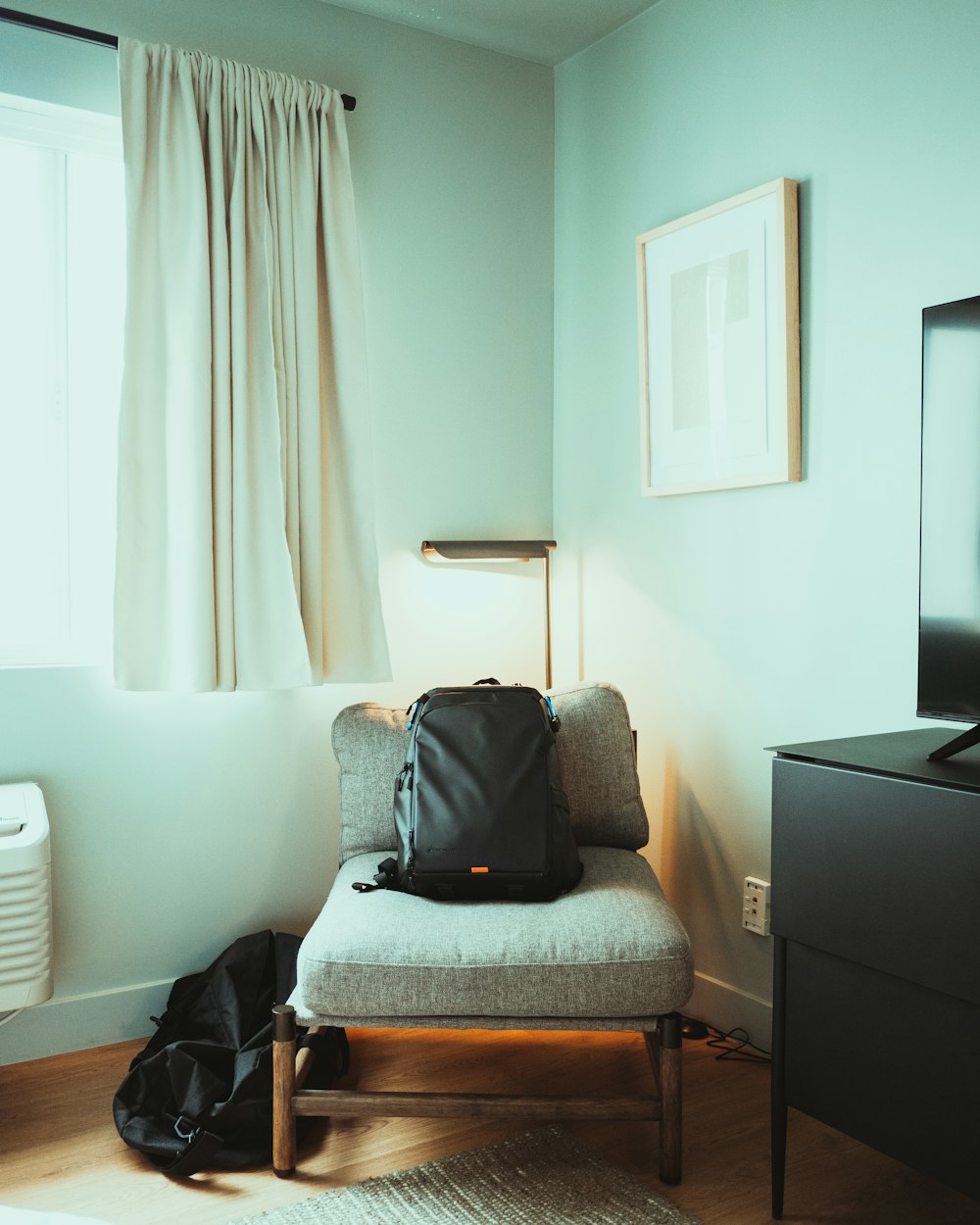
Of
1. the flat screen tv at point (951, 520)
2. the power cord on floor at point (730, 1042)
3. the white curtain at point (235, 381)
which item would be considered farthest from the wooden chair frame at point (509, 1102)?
the white curtain at point (235, 381)

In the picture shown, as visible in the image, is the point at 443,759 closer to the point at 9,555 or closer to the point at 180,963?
the point at 180,963

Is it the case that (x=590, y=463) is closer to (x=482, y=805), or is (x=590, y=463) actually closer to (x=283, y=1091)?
(x=482, y=805)

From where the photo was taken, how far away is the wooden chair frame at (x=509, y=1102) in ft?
6.04

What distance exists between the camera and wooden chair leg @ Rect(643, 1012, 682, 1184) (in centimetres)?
184

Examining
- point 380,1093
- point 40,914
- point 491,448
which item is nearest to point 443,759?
point 380,1093

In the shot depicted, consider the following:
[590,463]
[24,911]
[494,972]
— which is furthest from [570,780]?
[24,911]

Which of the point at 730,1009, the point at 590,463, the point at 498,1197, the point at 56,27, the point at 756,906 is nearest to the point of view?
the point at 498,1197

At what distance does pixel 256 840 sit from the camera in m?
2.61

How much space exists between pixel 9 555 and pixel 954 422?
6.65 feet

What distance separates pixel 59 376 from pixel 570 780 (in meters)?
1.53

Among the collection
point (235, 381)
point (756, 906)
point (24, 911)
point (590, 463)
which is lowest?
point (756, 906)

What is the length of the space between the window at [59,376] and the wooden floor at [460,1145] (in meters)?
0.99

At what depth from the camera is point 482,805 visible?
2086 mm

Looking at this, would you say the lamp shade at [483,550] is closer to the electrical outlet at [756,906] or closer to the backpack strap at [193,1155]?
the electrical outlet at [756,906]
